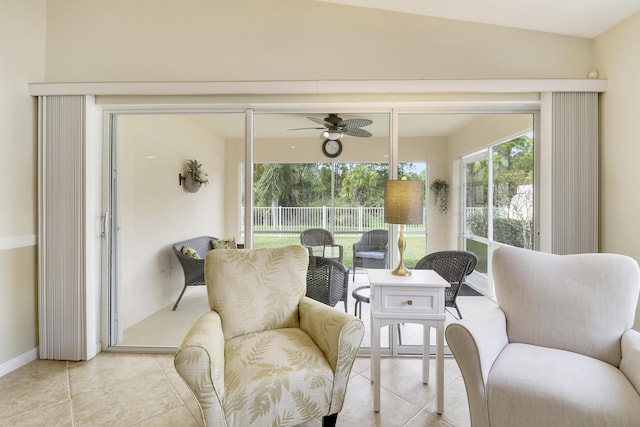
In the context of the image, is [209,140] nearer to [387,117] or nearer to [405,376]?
[387,117]

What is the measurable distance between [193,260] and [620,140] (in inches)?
138

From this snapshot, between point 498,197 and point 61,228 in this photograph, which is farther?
point 498,197

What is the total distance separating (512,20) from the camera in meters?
2.37

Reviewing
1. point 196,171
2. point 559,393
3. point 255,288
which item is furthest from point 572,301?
point 196,171

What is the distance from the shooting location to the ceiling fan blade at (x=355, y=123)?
2.62 metres

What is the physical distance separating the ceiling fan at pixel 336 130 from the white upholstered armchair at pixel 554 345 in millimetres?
1456

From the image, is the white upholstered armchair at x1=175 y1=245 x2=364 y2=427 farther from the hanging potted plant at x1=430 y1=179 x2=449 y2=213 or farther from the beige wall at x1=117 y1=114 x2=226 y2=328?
the hanging potted plant at x1=430 y1=179 x2=449 y2=213

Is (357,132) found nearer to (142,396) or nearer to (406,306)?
(406,306)

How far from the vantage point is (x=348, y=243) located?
2.80m

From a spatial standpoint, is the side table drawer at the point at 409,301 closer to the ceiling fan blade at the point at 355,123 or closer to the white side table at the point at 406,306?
the white side table at the point at 406,306

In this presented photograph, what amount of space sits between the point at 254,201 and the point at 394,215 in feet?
4.15

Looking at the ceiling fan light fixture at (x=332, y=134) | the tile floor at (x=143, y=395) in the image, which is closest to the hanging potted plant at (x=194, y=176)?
the ceiling fan light fixture at (x=332, y=134)

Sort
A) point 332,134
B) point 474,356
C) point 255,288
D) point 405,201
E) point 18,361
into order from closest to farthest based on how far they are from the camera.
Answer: point 474,356, point 255,288, point 405,201, point 18,361, point 332,134

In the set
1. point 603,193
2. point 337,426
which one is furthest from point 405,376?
→ point 603,193
